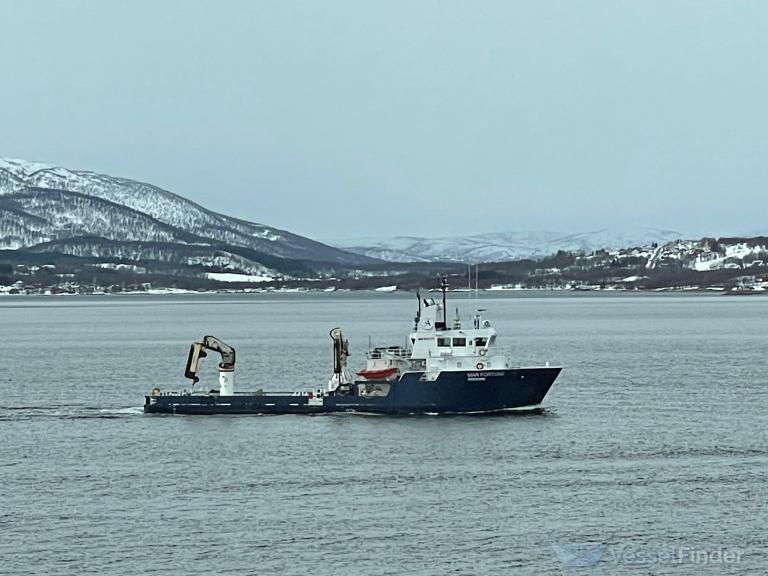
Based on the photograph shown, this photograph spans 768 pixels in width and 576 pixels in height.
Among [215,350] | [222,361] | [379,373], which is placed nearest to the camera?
[379,373]

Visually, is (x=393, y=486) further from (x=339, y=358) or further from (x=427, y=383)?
(x=339, y=358)

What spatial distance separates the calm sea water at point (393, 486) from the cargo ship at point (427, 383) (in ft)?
3.06

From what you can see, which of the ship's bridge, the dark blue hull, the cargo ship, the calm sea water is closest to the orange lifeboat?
the cargo ship

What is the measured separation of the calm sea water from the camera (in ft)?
119

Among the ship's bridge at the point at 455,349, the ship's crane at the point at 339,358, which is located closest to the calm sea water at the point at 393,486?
the ship's bridge at the point at 455,349

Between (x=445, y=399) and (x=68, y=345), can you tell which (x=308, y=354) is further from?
(x=445, y=399)

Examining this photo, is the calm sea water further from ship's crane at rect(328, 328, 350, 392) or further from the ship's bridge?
ship's crane at rect(328, 328, 350, 392)

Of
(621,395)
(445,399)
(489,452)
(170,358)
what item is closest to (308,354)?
(170,358)

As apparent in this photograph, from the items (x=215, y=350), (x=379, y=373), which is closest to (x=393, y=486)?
(x=379, y=373)

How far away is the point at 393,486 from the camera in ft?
147

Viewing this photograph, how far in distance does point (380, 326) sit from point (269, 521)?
124 m

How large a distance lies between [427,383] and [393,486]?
15374 millimetres

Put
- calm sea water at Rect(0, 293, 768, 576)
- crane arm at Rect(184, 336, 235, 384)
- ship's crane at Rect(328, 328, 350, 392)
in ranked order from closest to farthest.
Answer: calm sea water at Rect(0, 293, 768, 576) → ship's crane at Rect(328, 328, 350, 392) → crane arm at Rect(184, 336, 235, 384)

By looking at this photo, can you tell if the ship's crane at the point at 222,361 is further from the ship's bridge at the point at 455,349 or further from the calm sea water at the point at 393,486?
the ship's bridge at the point at 455,349
